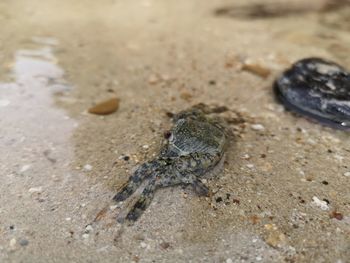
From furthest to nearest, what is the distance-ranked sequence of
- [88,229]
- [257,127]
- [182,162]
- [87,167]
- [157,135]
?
[257,127] < [157,135] < [87,167] < [182,162] < [88,229]

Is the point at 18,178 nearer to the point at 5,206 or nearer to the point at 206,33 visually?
the point at 5,206

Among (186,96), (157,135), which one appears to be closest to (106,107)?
(157,135)

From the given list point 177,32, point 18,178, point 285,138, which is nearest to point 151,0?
point 177,32

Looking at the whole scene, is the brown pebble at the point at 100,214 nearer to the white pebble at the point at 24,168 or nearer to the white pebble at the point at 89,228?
the white pebble at the point at 89,228

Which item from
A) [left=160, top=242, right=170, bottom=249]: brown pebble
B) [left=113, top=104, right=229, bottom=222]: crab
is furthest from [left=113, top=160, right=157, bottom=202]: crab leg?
[left=160, top=242, right=170, bottom=249]: brown pebble

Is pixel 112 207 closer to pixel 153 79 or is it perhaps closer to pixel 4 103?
pixel 4 103
